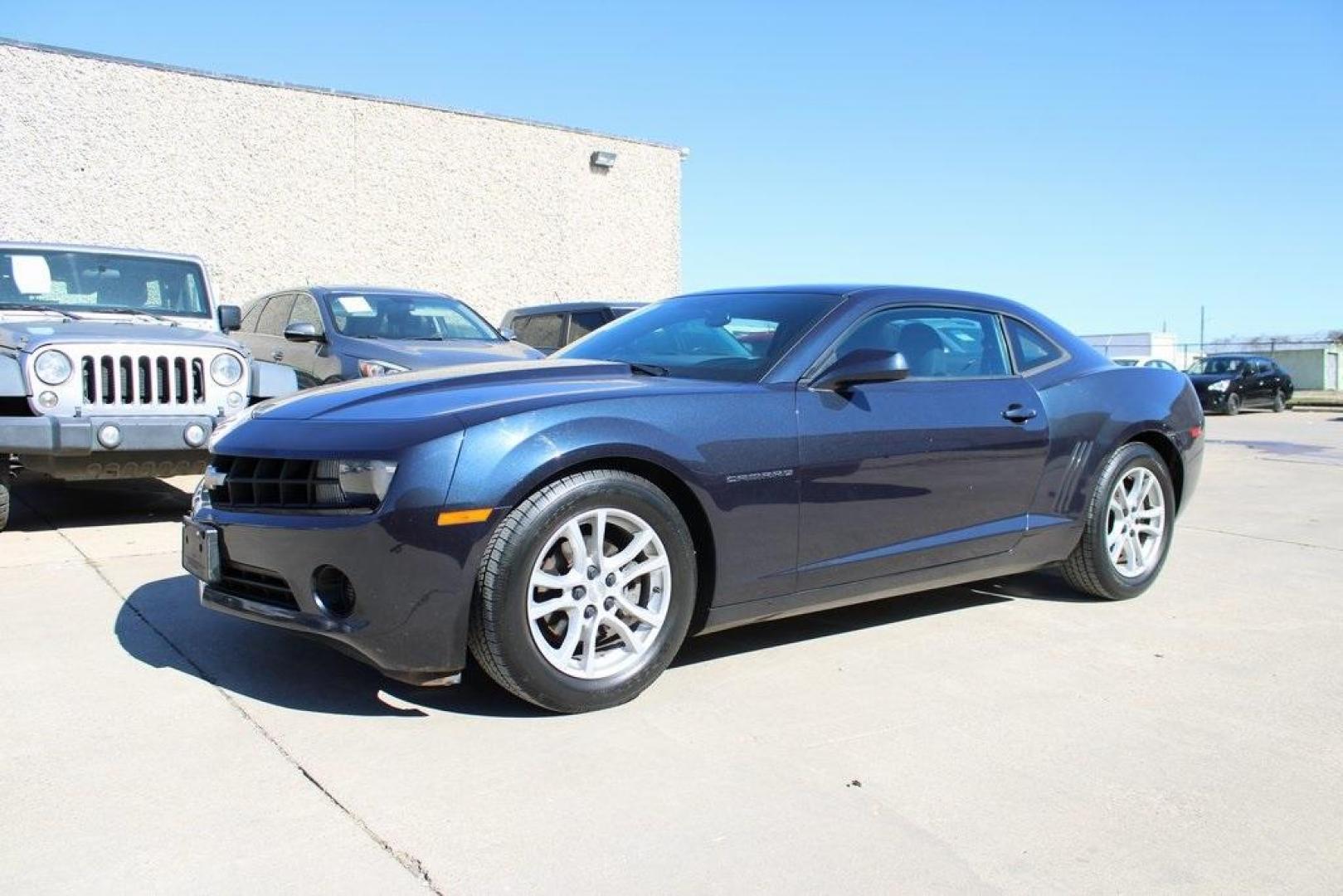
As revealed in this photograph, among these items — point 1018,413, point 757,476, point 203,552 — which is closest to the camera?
point 203,552

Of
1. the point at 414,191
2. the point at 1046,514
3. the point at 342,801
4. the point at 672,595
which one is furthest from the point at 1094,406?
the point at 414,191

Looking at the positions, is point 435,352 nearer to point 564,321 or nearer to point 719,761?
point 564,321

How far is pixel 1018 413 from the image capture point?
190 inches

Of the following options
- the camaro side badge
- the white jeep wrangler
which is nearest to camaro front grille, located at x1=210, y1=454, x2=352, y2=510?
the camaro side badge

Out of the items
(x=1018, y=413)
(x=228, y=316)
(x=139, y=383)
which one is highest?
(x=228, y=316)

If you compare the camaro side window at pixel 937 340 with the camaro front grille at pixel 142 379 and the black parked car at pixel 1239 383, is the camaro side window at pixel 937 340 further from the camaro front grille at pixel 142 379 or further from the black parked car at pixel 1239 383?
the black parked car at pixel 1239 383

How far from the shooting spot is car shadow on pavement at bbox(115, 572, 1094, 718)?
371 cm

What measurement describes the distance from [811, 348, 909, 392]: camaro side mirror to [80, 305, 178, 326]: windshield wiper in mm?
5431

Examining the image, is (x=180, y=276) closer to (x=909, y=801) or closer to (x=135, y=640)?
(x=135, y=640)

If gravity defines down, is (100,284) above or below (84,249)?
below

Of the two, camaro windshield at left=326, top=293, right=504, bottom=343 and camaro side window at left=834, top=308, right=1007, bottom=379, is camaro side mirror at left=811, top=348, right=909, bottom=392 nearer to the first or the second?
camaro side window at left=834, top=308, right=1007, bottom=379

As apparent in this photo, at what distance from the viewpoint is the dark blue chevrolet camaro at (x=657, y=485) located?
11.1 feet

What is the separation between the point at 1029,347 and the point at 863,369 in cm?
140

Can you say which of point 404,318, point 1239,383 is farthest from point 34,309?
point 1239,383
